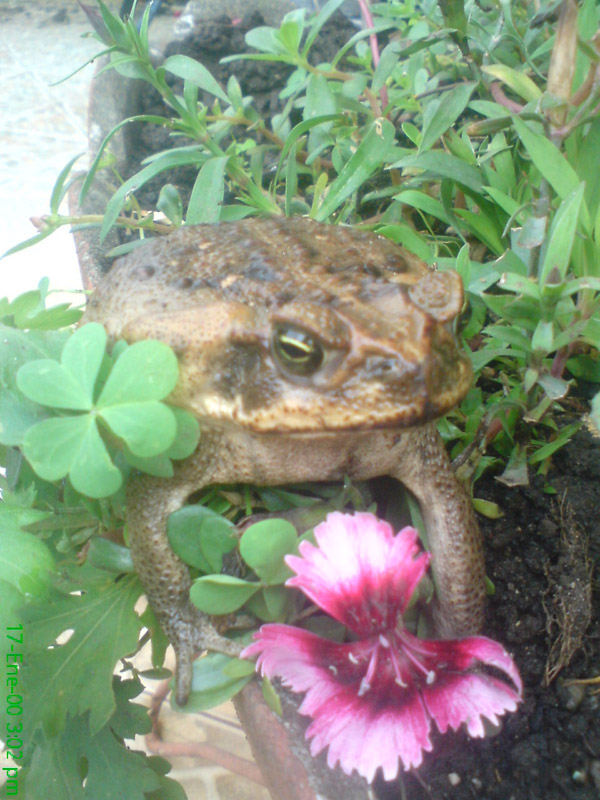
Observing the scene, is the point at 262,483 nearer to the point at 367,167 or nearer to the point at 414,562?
the point at 414,562

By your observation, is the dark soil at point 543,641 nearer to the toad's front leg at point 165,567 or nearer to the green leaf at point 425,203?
the toad's front leg at point 165,567

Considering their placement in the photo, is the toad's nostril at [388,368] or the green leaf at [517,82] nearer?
the toad's nostril at [388,368]

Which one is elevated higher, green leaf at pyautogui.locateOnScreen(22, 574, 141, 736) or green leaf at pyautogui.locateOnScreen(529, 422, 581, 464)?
green leaf at pyautogui.locateOnScreen(22, 574, 141, 736)

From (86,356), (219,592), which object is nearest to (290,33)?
(86,356)

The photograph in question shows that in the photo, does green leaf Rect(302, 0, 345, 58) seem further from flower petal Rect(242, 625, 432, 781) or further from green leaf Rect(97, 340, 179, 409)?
flower petal Rect(242, 625, 432, 781)

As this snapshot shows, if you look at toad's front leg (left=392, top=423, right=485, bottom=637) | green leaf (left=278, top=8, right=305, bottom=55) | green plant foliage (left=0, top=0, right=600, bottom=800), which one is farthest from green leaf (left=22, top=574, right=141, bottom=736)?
green leaf (left=278, top=8, right=305, bottom=55)

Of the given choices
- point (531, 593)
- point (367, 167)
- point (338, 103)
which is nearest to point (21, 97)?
point (338, 103)

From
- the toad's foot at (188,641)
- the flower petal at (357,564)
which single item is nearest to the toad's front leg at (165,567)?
the toad's foot at (188,641)

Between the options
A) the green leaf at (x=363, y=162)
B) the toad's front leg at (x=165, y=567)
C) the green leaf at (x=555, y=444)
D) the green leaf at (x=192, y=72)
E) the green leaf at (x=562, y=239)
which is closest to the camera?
the green leaf at (x=562, y=239)
